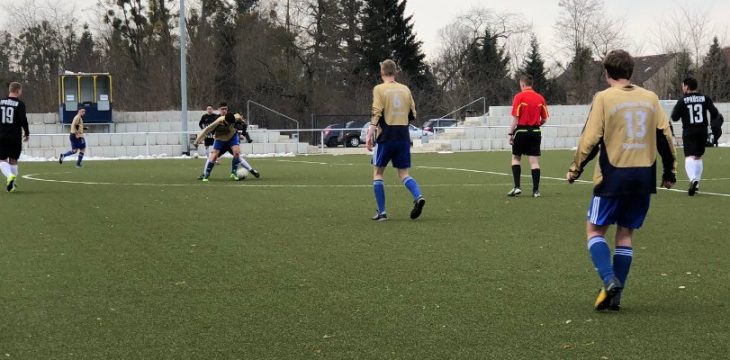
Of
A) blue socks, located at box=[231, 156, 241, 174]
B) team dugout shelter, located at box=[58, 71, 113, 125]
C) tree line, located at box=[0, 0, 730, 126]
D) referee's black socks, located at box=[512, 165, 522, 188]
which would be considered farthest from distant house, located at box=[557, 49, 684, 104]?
referee's black socks, located at box=[512, 165, 522, 188]

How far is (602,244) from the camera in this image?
6.73 metres

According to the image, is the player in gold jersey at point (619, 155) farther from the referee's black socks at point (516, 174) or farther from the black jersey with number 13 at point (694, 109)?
the black jersey with number 13 at point (694, 109)

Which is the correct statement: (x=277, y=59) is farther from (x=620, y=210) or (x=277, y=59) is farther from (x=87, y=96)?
(x=620, y=210)

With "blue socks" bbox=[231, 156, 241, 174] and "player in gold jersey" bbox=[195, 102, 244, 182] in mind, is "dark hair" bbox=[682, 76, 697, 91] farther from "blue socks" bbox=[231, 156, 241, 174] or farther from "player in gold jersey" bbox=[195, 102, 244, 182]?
"blue socks" bbox=[231, 156, 241, 174]

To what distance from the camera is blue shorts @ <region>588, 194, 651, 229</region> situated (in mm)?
6691

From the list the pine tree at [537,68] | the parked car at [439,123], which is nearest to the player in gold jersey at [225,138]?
the parked car at [439,123]

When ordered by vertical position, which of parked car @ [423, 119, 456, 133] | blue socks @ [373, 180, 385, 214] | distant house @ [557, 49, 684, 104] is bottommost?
blue socks @ [373, 180, 385, 214]

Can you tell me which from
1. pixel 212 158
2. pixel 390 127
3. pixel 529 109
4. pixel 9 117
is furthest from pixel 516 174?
pixel 9 117

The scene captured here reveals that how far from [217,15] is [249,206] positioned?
5076 cm

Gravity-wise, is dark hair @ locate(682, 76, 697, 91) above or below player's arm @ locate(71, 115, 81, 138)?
above

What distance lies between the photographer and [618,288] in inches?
256

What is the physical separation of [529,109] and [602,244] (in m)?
9.71

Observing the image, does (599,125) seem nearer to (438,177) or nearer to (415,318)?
(415,318)

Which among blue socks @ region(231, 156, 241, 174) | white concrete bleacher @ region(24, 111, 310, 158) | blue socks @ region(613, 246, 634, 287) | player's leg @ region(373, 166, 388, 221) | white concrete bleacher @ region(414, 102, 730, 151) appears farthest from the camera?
white concrete bleacher @ region(414, 102, 730, 151)
